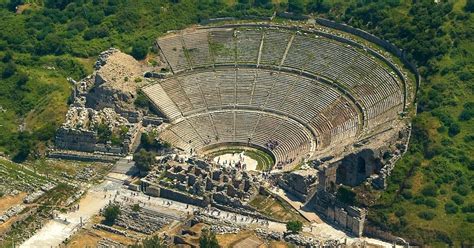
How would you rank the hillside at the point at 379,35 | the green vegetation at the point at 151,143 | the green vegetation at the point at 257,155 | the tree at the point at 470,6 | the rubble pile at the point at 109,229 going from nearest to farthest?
the hillside at the point at 379,35 → the rubble pile at the point at 109,229 → the green vegetation at the point at 257,155 → the green vegetation at the point at 151,143 → the tree at the point at 470,6

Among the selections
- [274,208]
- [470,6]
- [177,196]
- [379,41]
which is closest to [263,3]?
[379,41]

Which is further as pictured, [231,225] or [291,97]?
[291,97]

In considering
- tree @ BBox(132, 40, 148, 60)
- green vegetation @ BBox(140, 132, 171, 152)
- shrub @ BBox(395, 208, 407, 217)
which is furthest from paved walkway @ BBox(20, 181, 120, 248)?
shrub @ BBox(395, 208, 407, 217)

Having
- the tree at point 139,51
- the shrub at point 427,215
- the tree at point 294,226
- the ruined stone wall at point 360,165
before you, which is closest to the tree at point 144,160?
the tree at point 294,226

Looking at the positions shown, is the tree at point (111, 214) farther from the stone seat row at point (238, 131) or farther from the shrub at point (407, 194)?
the shrub at point (407, 194)

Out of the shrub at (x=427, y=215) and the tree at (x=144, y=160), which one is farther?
the tree at (x=144, y=160)

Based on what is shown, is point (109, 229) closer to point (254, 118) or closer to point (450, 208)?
point (254, 118)

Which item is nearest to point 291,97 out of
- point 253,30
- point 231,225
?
point 253,30

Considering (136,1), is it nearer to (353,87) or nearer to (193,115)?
(193,115)
